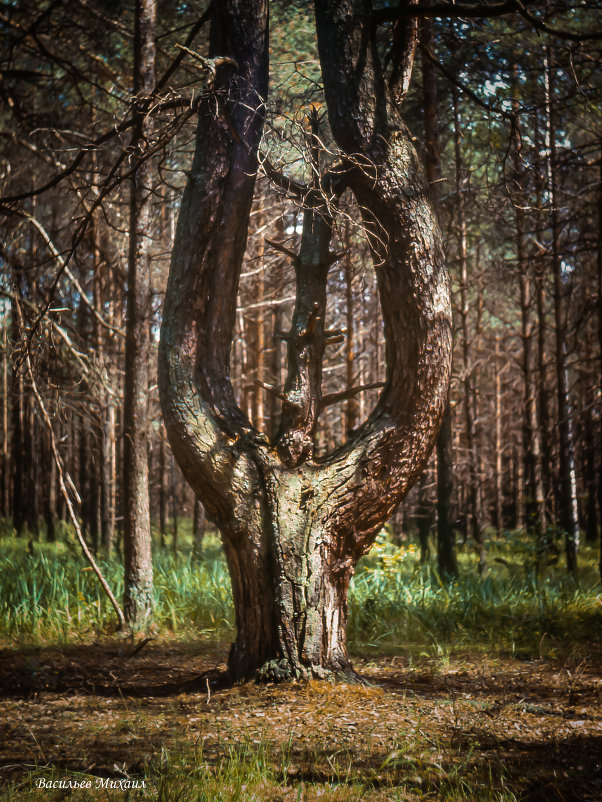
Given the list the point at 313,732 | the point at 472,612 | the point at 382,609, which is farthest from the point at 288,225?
the point at 313,732

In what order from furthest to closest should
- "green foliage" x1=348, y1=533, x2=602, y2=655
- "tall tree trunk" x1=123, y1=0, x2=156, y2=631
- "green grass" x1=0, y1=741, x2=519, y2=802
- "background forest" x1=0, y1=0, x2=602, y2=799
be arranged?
"tall tree trunk" x1=123, y1=0, x2=156, y2=631
"green foliage" x1=348, y1=533, x2=602, y2=655
"background forest" x1=0, y1=0, x2=602, y2=799
"green grass" x1=0, y1=741, x2=519, y2=802

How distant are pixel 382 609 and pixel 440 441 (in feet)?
7.43

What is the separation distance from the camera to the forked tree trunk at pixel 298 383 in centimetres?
452

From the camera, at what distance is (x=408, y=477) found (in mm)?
4738

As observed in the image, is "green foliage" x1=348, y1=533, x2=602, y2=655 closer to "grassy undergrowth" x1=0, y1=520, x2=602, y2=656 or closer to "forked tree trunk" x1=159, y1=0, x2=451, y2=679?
"grassy undergrowth" x1=0, y1=520, x2=602, y2=656

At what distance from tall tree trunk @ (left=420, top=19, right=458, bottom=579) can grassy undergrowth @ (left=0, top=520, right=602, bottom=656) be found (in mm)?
373

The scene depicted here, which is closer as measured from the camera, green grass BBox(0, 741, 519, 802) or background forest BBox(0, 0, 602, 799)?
green grass BBox(0, 741, 519, 802)

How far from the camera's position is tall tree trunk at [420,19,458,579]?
26.2ft

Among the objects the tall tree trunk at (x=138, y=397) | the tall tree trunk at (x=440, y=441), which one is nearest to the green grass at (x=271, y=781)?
the tall tree trunk at (x=138, y=397)

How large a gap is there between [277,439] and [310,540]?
0.77 meters

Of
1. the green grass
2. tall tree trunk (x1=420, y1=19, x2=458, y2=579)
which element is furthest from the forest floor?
tall tree trunk (x1=420, y1=19, x2=458, y2=579)

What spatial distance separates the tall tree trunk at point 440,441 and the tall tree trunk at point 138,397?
325cm

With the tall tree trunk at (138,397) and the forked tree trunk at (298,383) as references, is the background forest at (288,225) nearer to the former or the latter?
the tall tree trunk at (138,397)

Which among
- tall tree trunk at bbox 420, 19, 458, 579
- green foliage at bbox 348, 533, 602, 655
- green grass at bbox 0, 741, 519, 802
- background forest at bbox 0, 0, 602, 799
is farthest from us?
tall tree trunk at bbox 420, 19, 458, 579
